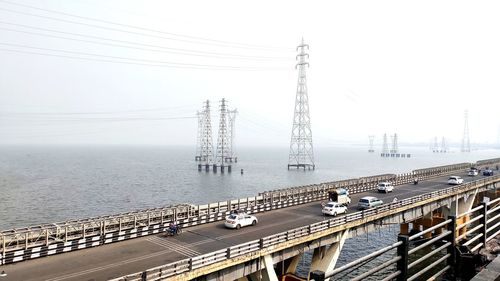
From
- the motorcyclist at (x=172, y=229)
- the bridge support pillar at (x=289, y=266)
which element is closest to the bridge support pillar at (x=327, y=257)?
the bridge support pillar at (x=289, y=266)

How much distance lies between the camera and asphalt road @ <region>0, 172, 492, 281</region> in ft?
70.9

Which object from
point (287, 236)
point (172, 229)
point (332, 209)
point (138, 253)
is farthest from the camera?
point (332, 209)

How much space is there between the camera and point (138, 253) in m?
25.6

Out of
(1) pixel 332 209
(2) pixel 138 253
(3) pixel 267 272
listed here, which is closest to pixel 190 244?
(2) pixel 138 253

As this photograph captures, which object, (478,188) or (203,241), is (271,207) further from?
(478,188)

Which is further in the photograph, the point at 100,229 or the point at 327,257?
the point at 327,257

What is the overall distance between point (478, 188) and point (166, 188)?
77.9 metres

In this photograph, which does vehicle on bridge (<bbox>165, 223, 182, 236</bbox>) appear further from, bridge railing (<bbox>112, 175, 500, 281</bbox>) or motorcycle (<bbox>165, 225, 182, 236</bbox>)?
bridge railing (<bbox>112, 175, 500, 281</bbox>)

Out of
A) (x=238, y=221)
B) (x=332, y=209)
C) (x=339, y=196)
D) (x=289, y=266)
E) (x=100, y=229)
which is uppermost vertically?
(x=339, y=196)

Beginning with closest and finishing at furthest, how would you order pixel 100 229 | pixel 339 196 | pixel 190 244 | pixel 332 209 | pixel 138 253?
1. pixel 138 253
2. pixel 190 244
3. pixel 100 229
4. pixel 332 209
5. pixel 339 196

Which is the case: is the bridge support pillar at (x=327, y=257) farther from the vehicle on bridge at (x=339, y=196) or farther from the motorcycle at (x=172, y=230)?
the vehicle on bridge at (x=339, y=196)

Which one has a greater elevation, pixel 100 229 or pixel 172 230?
pixel 172 230

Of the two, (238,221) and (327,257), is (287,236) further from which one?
(238,221)

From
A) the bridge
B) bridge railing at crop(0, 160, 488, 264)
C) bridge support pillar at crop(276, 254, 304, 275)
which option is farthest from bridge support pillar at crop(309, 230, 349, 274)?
bridge railing at crop(0, 160, 488, 264)
